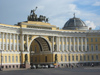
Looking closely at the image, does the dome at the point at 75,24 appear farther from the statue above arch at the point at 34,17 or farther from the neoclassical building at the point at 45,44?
the statue above arch at the point at 34,17

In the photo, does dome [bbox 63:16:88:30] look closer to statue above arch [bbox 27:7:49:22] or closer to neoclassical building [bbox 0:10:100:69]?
neoclassical building [bbox 0:10:100:69]

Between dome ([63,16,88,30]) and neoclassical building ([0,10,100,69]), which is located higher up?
dome ([63,16,88,30])

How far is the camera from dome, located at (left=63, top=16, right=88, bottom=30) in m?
116

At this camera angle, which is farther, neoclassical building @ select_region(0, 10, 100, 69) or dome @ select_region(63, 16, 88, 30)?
dome @ select_region(63, 16, 88, 30)

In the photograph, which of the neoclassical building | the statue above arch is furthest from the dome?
the statue above arch

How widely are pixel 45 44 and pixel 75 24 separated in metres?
22.9

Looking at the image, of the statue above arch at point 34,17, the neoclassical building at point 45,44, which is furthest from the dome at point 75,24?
the statue above arch at point 34,17

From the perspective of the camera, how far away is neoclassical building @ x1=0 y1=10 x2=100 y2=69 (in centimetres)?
8562

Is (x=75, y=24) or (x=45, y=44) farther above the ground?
(x=75, y=24)

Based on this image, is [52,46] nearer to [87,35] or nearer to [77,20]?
[87,35]

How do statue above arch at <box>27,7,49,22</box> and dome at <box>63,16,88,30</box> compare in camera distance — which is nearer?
statue above arch at <box>27,7,49,22</box>

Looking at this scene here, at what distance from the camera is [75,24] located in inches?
4584

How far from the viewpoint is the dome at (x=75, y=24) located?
116m

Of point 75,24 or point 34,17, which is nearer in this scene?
point 34,17
